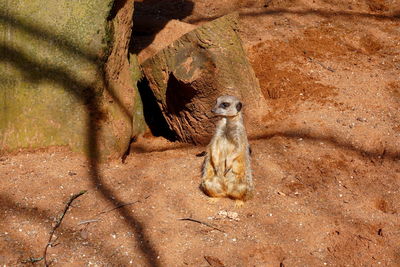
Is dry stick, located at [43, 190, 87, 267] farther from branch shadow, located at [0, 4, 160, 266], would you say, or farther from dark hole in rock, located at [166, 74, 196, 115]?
dark hole in rock, located at [166, 74, 196, 115]

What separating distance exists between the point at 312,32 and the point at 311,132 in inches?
67.0

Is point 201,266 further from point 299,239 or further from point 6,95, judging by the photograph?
point 6,95

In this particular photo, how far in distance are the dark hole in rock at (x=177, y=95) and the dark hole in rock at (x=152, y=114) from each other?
0.34 meters

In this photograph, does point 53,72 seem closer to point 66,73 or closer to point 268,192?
point 66,73

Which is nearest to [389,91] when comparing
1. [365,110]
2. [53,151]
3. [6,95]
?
[365,110]

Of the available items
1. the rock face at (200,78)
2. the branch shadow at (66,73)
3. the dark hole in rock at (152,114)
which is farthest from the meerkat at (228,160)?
the dark hole in rock at (152,114)

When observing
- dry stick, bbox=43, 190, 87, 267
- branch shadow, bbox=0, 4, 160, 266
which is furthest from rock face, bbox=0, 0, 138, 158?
dry stick, bbox=43, 190, 87, 267

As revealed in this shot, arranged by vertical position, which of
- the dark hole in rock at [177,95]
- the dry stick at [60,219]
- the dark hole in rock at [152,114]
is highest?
the dark hole in rock at [177,95]

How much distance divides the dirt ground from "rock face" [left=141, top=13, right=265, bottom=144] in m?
0.19

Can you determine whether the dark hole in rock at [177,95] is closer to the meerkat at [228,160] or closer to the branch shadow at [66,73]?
the meerkat at [228,160]

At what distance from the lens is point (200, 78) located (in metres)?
3.42

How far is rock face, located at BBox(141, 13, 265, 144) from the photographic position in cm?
344

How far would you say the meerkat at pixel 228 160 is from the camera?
295 centimetres

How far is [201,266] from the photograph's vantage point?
242 cm
